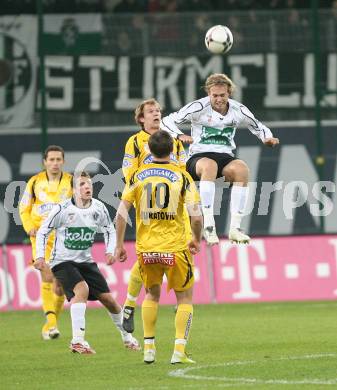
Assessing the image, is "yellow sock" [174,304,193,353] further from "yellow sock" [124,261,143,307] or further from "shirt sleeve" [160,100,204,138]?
"shirt sleeve" [160,100,204,138]

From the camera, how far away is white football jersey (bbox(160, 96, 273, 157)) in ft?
44.4

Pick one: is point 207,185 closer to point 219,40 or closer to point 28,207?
point 219,40

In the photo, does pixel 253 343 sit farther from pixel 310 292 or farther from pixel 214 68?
pixel 214 68

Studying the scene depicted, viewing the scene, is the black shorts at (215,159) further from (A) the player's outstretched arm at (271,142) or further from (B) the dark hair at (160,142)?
(B) the dark hair at (160,142)

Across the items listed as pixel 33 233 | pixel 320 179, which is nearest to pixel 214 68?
pixel 320 179

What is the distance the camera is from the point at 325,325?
16.1 m

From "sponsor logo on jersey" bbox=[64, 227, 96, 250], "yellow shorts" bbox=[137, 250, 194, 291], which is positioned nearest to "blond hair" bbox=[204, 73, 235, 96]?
"sponsor logo on jersey" bbox=[64, 227, 96, 250]

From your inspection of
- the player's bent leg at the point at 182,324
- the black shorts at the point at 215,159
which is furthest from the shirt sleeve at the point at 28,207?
the player's bent leg at the point at 182,324

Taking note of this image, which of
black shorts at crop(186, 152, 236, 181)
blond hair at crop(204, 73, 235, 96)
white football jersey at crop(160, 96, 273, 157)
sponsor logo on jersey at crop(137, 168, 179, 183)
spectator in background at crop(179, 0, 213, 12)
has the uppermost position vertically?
spectator in background at crop(179, 0, 213, 12)

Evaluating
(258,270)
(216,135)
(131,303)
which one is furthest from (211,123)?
(258,270)

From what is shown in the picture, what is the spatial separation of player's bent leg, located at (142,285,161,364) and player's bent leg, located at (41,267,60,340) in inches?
154

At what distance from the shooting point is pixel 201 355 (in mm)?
12711

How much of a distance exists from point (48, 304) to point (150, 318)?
463 centimetres

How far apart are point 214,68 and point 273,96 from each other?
126cm
